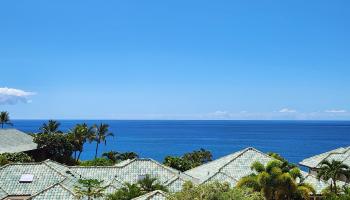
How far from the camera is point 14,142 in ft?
244

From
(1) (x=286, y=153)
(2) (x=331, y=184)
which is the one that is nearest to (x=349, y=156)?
(2) (x=331, y=184)

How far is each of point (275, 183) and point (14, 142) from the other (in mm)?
53986

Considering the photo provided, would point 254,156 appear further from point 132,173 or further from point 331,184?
point 132,173

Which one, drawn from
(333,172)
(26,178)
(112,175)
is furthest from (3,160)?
(333,172)

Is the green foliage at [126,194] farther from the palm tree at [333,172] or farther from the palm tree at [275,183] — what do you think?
the palm tree at [333,172]

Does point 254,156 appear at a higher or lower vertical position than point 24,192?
higher

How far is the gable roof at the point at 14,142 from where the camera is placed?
69.6m

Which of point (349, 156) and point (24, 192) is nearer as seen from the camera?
point (24, 192)

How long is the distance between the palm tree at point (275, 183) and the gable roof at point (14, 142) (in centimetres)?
4571

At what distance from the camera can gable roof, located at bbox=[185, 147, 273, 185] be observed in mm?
39053

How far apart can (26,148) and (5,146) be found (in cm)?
362

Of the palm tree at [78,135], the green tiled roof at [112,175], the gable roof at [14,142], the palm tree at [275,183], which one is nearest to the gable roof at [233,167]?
the green tiled roof at [112,175]

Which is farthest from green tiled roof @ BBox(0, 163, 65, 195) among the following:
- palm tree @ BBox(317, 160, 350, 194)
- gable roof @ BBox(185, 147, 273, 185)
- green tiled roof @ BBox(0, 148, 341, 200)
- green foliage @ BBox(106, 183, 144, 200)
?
palm tree @ BBox(317, 160, 350, 194)

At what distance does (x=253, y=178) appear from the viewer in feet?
107
